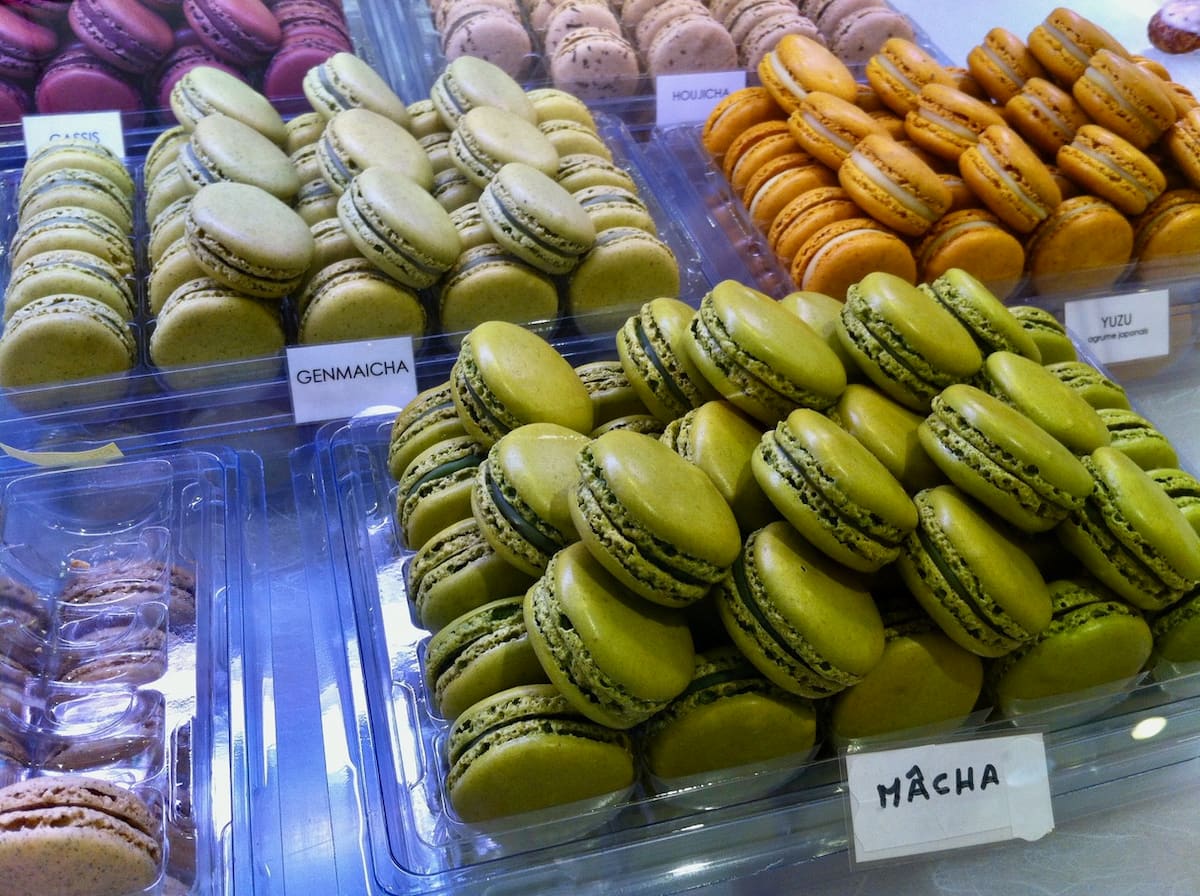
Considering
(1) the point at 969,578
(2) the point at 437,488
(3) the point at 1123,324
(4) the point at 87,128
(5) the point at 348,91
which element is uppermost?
(4) the point at 87,128

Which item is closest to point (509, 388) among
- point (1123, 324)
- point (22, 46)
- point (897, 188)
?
point (897, 188)

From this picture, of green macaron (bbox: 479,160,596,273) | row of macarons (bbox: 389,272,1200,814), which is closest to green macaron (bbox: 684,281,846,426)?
row of macarons (bbox: 389,272,1200,814)

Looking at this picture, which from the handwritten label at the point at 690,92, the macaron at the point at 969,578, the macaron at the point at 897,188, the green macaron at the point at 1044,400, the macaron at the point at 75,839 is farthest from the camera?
the handwritten label at the point at 690,92

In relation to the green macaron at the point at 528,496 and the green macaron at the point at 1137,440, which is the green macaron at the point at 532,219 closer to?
the green macaron at the point at 528,496

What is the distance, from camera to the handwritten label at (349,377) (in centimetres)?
178

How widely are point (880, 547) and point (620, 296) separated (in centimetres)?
95

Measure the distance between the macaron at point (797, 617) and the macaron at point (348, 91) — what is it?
1321mm

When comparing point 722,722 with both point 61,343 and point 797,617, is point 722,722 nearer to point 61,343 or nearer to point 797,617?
point 797,617

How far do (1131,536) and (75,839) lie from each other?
113 cm

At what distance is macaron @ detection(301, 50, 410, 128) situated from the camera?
2096 mm

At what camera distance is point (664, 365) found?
1414 millimetres

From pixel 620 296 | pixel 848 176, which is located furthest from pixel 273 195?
pixel 848 176

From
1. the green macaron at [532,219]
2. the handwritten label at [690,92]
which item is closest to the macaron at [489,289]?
the green macaron at [532,219]

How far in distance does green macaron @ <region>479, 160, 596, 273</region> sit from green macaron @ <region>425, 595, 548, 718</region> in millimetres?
729
